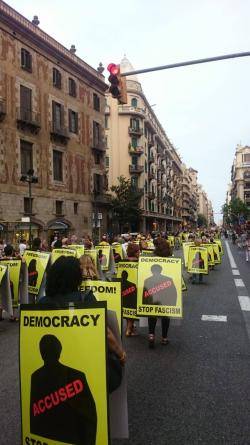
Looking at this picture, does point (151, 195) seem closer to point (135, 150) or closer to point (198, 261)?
point (135, 150)

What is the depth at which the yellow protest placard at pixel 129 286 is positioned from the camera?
813cm

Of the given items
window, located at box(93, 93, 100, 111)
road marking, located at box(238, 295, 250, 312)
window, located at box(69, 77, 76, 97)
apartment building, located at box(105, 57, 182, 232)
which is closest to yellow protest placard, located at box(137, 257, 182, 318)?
road marking, located at box(238, 295, 250, 312)

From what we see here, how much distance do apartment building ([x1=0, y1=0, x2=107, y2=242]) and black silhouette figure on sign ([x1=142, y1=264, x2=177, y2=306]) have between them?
19.8m

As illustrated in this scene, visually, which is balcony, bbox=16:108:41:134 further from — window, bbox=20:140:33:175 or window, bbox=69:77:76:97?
window, bbox=69:77:76:97

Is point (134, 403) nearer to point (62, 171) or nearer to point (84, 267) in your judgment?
point (84, 267)

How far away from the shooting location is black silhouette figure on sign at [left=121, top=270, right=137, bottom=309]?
26.8 feet

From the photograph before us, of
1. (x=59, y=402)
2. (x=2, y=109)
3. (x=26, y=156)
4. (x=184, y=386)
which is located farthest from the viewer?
(x=26, y=156)

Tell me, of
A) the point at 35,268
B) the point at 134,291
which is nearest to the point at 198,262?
the point at 35,268

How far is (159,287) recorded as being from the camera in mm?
7840

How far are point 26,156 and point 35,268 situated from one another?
24651mm

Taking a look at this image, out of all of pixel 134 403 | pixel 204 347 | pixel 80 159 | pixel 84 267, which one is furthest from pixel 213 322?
pixel 80 159

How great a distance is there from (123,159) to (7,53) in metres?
38.4

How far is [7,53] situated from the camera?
31.5 metres

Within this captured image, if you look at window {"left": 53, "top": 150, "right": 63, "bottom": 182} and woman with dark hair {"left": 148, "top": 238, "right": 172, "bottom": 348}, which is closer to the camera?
woman with dark hair {"left": 148, "top": 238, "right": 172, "bottom": 348}
